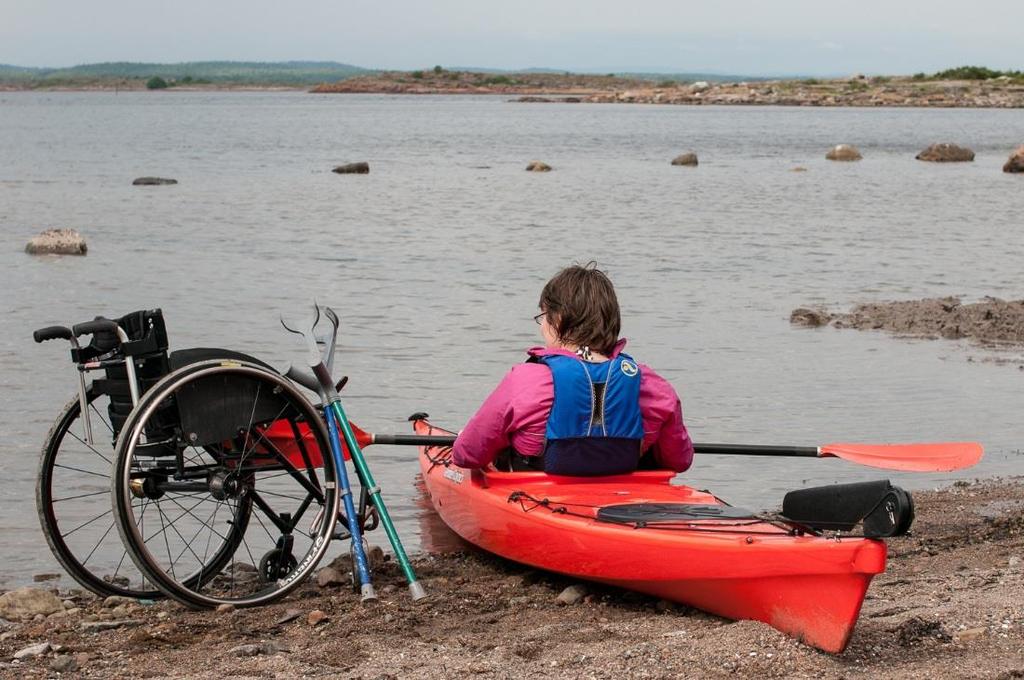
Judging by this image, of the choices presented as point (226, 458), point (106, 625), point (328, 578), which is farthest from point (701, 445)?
point (106, 625)

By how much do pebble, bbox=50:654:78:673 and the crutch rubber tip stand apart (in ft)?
4.45

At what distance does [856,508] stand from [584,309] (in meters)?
1.55

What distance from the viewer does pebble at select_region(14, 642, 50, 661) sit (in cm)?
482

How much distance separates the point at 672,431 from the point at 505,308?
946 cm

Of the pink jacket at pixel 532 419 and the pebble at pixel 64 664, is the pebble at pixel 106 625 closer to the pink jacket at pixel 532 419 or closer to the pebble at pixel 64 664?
the pebble at pixel 64 664

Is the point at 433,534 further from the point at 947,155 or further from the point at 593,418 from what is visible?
the point at 947,155

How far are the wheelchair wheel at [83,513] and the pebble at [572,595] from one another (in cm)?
169

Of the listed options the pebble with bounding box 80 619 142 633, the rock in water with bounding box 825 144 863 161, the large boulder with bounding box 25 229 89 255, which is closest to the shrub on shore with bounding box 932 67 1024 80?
the rock in water with bounding box 825 144 863 161

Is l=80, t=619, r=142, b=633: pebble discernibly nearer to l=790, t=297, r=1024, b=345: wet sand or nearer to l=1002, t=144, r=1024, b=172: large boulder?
l=790, t=297, r=1024, b=345: wet sand

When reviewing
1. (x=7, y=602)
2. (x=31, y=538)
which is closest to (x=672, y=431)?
(x=7, y=602)

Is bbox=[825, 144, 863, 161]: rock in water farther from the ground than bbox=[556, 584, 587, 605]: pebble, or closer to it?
closer to it

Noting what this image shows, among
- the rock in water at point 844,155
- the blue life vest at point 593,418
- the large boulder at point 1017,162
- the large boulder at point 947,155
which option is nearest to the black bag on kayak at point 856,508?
the blue life vest at point 593,418

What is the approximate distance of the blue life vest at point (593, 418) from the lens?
5.51 m

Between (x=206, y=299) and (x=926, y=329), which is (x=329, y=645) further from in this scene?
(x=206, y=299)
